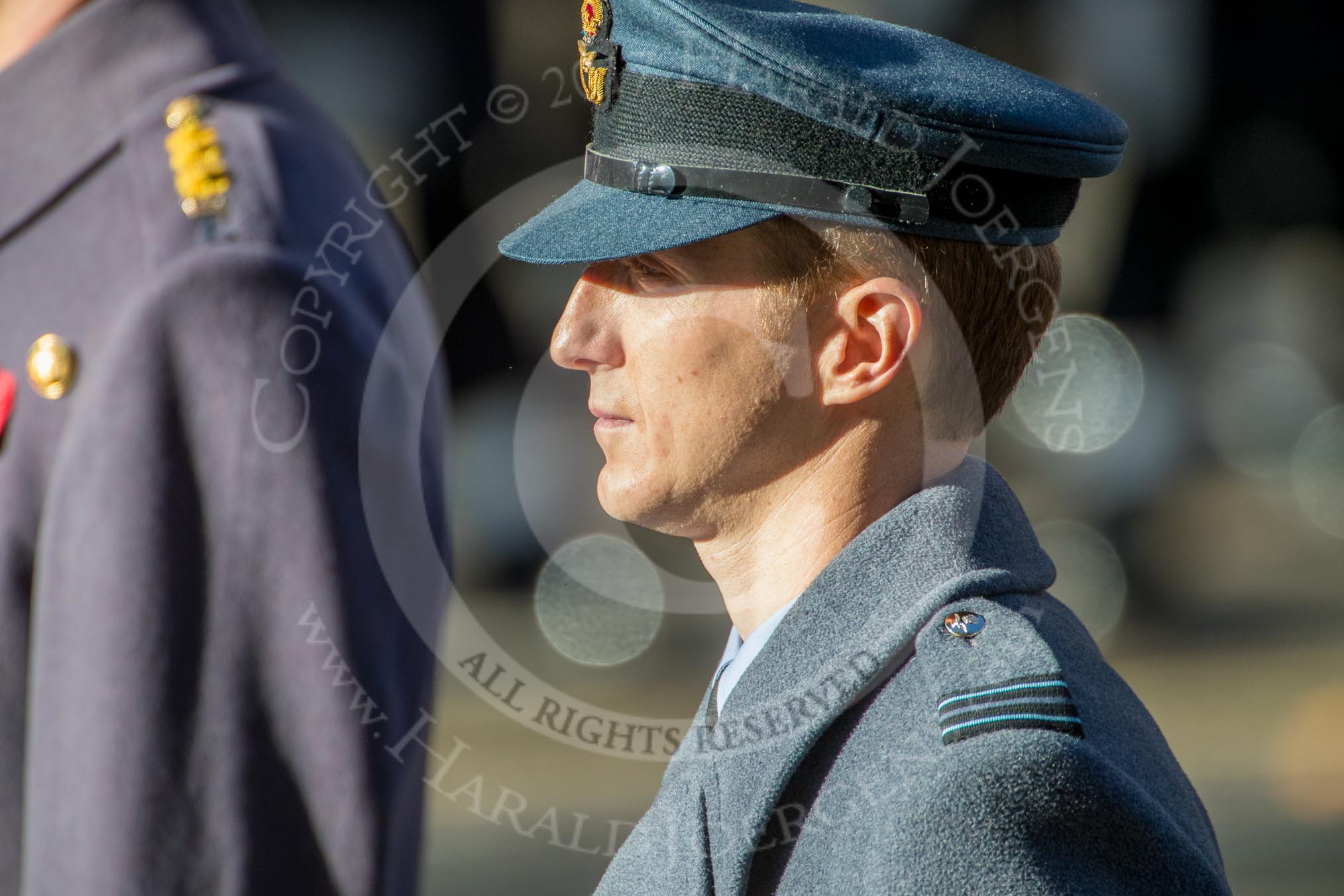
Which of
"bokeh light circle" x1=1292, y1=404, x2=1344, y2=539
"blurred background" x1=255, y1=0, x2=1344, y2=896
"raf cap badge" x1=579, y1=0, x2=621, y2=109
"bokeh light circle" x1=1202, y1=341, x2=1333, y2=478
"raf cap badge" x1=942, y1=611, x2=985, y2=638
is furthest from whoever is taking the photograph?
"bokeh light circle" x1=1292, y1=404, x2=1344, y2=539

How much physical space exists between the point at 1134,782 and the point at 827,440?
486 mm

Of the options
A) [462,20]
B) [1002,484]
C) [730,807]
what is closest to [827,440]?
[1002,484]

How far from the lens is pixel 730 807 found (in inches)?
55.2

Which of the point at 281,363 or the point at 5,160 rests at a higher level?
the point at 5,160

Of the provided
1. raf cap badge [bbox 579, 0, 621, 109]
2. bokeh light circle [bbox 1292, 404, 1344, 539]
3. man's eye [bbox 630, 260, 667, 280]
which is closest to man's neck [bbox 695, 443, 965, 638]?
man's eye [bbox 630, 260, 667, 280]

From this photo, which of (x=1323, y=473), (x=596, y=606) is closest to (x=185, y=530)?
(x=596, y=606)

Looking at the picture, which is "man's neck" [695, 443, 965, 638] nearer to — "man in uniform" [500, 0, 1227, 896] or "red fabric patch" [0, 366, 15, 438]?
"man in uniform" [500, 0, 1227, 896]

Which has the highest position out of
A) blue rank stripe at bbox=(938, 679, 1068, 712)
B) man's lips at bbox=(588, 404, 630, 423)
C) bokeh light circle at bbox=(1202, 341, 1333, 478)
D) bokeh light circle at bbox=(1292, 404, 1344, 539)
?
man's lips at bbox=(588, 404, 630, 423)

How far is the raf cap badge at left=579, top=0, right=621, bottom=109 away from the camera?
1.73 m

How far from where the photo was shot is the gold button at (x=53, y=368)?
58.2 inches

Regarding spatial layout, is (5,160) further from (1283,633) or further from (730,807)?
(1283,633)

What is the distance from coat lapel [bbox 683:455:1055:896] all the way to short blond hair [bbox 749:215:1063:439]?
4.4 inches

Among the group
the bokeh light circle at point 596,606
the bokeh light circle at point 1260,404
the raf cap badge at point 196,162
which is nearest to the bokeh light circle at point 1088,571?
the bokeh light circle at point 1260,404

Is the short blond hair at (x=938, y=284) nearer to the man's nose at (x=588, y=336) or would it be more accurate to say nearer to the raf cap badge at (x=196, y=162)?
the man's nose at (x=588, y=336)
